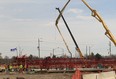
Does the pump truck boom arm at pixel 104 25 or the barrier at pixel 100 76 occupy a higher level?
the pump truck boom arm at pixel 104 25

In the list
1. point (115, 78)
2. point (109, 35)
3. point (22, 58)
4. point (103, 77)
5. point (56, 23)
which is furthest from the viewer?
point (56, 23)

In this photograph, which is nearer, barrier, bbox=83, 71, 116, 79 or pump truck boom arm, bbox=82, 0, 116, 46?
barrier, bbox=83, 71, 116, 79

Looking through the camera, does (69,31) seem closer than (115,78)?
No

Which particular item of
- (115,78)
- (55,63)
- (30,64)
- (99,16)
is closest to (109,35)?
(99,16)

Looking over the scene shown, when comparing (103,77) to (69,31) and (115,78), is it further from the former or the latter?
(69,31)

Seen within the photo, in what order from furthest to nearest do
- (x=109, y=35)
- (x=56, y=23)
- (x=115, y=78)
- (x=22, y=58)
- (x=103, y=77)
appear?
(x=56, y=23), (x=22, y=58), (x=109, y=35), (x=115, y=78), (x=103, y=77)

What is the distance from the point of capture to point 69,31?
260 feet

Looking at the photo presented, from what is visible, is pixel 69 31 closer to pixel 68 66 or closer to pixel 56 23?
pixel 56 23

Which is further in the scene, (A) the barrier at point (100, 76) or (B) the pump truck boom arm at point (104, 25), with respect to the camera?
(B) the pump truck boom arm at point (104, 25)

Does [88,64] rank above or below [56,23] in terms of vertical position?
below

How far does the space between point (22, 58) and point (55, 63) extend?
5.84 m

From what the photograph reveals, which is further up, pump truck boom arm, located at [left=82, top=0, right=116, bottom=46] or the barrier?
pump truck boom arm, located at [left=82, top=0, right=116, bottom=46]

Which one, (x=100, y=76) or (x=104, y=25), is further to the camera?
(x=104, y=25)

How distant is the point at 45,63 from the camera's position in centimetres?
6050
